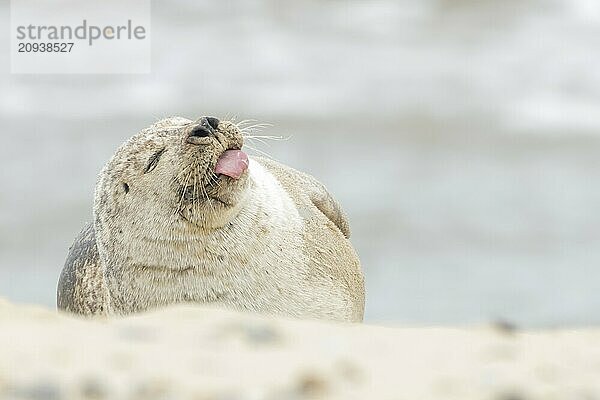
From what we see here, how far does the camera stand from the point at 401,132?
46.5 ft

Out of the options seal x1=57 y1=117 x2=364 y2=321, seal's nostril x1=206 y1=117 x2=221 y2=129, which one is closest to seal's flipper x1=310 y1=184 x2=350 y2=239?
seal x1=57 y1=117 x2=364 y2=321

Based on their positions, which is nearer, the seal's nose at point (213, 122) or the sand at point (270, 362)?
the sand at point (270, 362)

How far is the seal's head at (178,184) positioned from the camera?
6.22 metres

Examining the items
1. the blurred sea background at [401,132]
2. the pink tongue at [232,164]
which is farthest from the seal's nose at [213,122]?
the blurred sea background at [401,132]

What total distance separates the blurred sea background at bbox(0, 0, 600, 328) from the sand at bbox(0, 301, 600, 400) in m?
6.32

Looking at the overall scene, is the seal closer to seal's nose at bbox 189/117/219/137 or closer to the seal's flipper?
seal's nose at bbox 189/117/219/137

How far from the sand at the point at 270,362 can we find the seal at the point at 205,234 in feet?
7.48

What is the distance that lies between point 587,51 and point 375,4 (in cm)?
316

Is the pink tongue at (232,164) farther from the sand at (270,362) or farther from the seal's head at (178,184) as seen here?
the sand at (270,362)

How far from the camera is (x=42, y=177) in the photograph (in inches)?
532

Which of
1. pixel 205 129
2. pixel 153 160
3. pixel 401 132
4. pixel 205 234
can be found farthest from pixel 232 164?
pixel 401 132

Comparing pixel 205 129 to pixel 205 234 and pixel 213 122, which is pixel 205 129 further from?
pixel 205 234

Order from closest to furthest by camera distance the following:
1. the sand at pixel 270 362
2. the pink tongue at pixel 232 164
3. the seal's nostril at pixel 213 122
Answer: the sand at pixel 270 362
the pink tongue at pixel 232 164
the seal's nostril at pixel 213 122

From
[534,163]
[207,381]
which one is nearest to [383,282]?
[534,163]
